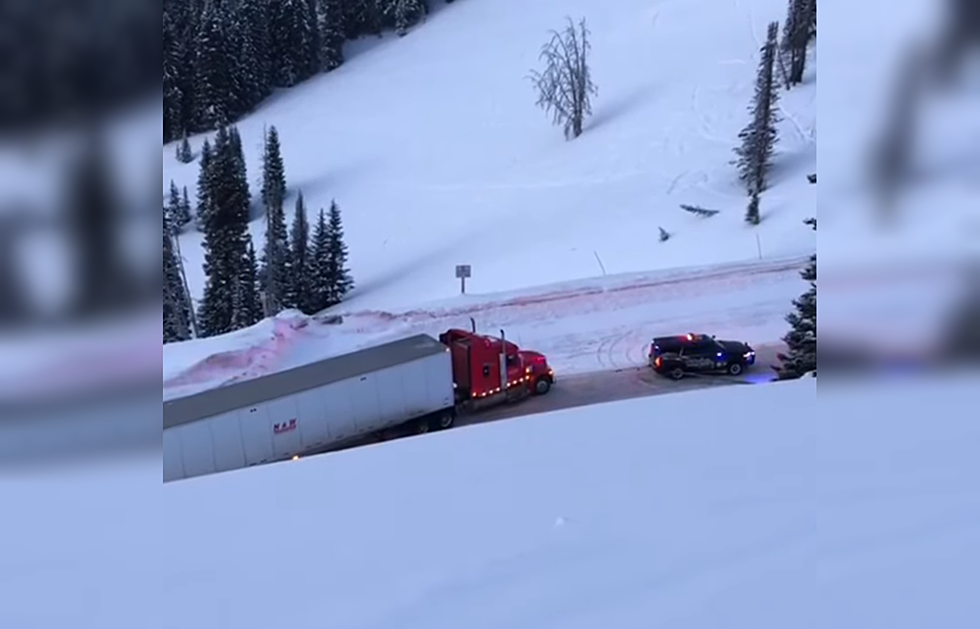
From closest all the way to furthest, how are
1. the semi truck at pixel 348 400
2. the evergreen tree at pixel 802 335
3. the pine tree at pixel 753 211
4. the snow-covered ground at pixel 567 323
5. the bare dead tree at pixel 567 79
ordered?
the semi truck at pixel 348 400
the snow-covered ground at pixel 567 323
the bare dead tree at pixel 567 79
the pine tree at pixel 753 211
the evergreen tree at pixel 802 335

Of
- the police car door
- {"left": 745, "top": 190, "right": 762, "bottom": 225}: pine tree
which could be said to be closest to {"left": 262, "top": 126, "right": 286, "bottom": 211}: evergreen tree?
the police car door

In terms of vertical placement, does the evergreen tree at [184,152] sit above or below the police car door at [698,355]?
above

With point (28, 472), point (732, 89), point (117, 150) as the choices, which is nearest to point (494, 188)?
point (732, 89)

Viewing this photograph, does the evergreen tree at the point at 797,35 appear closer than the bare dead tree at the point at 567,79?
No

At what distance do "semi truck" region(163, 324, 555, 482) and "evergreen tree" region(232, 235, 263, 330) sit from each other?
0.74 feet

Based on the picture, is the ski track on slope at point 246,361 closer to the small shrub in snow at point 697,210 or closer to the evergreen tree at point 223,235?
the evergreen tree at point 223,235

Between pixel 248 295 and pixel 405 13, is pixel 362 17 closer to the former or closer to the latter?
pixel 405 13

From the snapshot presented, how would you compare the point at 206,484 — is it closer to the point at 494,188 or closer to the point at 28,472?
the point at 28,472

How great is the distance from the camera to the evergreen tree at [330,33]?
11.8 feet

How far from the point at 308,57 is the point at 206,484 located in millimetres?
1659

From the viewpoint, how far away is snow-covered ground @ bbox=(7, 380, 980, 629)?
2320 mm

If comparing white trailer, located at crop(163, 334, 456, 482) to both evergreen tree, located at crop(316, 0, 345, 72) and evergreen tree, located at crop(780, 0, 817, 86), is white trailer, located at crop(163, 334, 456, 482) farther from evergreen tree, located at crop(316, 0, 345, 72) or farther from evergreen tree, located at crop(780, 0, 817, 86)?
evergreen tree, located at crop(780, 0, 817, 86)

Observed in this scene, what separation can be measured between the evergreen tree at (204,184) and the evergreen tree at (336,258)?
0.49 meters

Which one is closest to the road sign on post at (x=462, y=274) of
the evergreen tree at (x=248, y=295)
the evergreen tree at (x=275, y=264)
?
the evergreen tree at (x=275, y=264)
